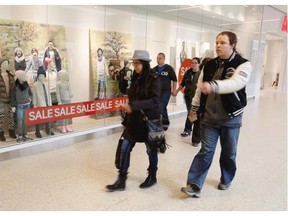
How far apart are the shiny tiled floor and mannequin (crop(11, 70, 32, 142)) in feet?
1.57

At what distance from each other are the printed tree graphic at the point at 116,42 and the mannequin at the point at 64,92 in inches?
45.2

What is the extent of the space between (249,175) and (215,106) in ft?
4.27

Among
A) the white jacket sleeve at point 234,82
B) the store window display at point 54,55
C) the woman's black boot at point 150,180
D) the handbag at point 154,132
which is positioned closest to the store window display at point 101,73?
the store window display at point 54,55

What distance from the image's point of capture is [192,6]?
734 centimetres

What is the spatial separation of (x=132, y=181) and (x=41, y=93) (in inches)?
91.8

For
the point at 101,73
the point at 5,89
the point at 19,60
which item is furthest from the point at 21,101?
the point at 101,73

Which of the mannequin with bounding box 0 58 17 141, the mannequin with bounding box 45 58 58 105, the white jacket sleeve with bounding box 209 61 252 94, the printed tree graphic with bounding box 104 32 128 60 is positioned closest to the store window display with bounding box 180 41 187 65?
the printed tree graphic with bounding box 104 32 128 60

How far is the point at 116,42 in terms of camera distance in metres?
5.69

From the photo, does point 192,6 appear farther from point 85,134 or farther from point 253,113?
point 85,134

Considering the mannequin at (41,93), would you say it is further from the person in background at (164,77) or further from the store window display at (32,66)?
the person in background at (164,77)

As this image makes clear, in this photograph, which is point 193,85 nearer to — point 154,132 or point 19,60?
point 154,132

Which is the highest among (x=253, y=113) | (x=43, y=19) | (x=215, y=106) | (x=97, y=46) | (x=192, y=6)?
(x=192, y=6)

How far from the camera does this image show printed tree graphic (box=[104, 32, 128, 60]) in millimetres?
5561
